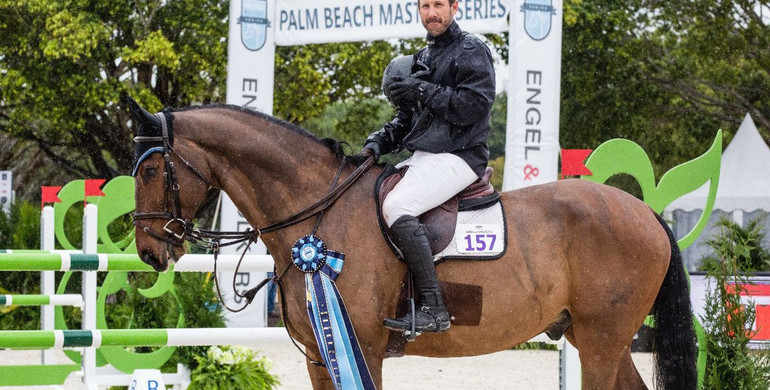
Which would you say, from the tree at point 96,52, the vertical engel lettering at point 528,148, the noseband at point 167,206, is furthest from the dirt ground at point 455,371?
the noseband at point 167,206

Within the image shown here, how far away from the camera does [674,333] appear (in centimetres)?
464

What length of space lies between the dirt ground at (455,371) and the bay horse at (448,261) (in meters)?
4.73

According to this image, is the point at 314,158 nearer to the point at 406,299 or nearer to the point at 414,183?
the point at 414,183

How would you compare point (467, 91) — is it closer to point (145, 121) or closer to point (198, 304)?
point (145, 121)

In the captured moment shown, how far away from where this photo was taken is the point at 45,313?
7719 mm

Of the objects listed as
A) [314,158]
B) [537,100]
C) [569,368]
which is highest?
[537,100]

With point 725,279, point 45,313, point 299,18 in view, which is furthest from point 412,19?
point 725,279

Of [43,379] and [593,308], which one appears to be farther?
[43,379]

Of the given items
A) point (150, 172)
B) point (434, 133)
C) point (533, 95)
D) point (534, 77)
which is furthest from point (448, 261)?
point (534, 77)

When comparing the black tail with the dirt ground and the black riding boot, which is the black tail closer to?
the black riding boot

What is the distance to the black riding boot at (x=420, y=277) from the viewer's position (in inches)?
154

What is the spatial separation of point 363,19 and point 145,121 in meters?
7.66

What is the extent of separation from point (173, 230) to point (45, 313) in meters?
4.44

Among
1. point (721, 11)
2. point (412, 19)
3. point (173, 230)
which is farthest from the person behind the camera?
point (721, 11)
